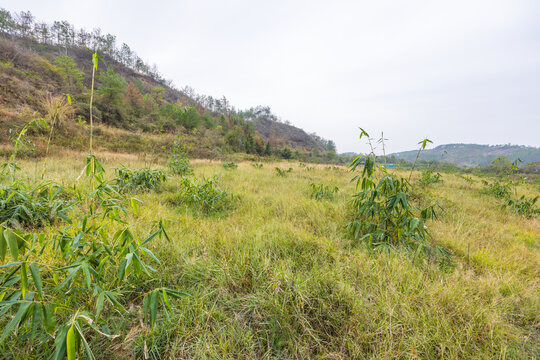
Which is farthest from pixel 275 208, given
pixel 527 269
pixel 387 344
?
pixel 527 269

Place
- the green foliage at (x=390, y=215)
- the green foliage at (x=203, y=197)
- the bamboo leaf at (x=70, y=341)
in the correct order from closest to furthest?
the bamboo leaf at (x=70, y=341) < the green foliage at (x=390, y=215) < the green foliage at (x=203, y=197)

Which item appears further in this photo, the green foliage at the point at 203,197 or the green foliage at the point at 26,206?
the green foliage at the point at 203,197

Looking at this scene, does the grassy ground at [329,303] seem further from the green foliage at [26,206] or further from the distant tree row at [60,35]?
the distant tree row at [60,35]

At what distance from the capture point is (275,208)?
3.57m

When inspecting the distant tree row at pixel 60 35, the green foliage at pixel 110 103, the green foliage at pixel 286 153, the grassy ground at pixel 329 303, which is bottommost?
the grassy ground at pixel 329 303

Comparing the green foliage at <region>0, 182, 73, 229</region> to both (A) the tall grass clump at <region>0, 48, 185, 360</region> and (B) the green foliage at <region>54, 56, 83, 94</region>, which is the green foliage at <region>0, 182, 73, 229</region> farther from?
(B) the green foliage at <region>54, 56, 83, 94</region>

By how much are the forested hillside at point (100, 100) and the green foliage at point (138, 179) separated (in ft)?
3.62

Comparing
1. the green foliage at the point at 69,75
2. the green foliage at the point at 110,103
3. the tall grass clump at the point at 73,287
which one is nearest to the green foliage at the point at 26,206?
the tall grass clump at the point at 73,287

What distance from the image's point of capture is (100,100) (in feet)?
70.6

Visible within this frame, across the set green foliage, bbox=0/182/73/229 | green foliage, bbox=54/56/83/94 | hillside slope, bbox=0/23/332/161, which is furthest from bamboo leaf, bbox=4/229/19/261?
green foliage, bbox=54/56/83/94

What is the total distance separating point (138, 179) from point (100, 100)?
86.0 feet

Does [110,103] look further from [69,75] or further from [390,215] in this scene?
[390,215]

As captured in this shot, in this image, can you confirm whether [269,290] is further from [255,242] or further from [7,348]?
[7,348]

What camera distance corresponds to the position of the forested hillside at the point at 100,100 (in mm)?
7021
